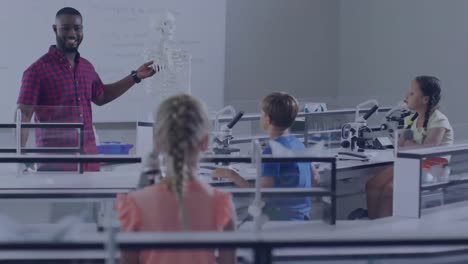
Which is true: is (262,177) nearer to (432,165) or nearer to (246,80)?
(432,165)

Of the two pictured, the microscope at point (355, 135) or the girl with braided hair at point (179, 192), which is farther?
the microscope at point (355, 135)

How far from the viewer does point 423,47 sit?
757 cm

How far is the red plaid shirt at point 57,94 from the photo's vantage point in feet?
14.6

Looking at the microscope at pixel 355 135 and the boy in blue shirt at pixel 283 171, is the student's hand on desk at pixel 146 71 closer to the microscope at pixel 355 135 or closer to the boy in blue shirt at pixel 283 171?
the boy in blue shirt at pixel 283 171

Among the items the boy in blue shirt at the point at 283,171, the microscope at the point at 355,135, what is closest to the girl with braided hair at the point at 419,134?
the boy in blue shirt at the point at 283,171

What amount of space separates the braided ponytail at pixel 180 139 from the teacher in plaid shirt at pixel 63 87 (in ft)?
7.85

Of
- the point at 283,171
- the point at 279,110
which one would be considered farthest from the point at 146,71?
the point at 283,171

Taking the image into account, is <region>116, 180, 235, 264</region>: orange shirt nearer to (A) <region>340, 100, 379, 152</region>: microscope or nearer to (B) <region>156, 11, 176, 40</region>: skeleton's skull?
(B) <region>156, 11, 176, 40</region>: skeleton's skull

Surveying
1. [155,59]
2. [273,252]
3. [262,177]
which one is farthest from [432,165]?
[273,252]

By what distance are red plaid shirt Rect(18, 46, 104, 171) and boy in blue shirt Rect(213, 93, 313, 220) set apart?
1180mm

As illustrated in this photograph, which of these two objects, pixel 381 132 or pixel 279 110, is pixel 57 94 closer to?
pixel 279 110

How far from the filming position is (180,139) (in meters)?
2.06

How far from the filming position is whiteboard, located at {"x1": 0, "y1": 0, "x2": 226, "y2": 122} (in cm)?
650

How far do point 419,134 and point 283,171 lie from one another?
1033 millimetres
